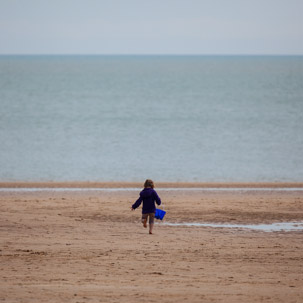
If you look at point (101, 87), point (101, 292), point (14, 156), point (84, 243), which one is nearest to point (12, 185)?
point (14, 156)

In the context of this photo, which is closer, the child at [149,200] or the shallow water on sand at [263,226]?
the child at [149,200]

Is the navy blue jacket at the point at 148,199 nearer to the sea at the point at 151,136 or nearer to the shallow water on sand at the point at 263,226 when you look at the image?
the shallow water on sand at the point at 263,226

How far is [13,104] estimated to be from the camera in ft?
226

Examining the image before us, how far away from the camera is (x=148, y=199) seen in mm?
14766

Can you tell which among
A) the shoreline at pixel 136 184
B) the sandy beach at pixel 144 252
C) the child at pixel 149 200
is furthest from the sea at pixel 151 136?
the child at pixel 149 200

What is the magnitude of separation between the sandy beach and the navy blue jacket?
1.82ft

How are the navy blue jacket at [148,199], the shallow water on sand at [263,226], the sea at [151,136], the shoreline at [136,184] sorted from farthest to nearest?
the sea at [151,136] → the shoreline at [136,184] → the shallow water on sand at [263,226] → the navy blue jacket at [148,199]

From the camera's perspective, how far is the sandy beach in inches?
393

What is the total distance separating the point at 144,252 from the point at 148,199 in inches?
83.5

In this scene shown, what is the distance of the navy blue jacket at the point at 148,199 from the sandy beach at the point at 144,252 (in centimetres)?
55

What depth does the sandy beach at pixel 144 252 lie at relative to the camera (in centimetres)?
998

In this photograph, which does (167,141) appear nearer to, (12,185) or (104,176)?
(104,176)

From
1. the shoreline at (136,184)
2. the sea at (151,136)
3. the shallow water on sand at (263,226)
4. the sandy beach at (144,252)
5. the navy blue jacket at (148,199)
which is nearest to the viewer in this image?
the sandy beach at (144,252)

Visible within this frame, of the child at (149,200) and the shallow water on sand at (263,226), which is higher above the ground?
the child at (149,200)
